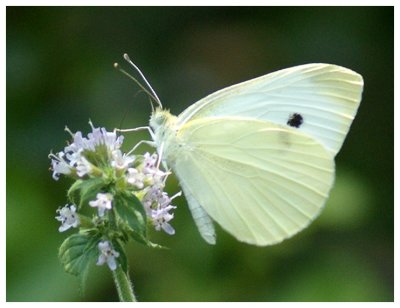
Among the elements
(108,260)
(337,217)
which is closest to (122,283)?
(108,260)

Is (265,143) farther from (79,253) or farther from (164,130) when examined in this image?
(79,253)

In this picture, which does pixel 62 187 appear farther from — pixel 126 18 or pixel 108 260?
pixel 108 260

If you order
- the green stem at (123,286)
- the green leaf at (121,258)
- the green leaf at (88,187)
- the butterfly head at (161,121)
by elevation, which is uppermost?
the butterfly head at (161,121)

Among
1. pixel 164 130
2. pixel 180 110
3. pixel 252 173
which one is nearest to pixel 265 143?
pixel 252 173

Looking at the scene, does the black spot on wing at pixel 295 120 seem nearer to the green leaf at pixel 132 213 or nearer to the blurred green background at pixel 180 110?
the green leaf at pixel 132 213

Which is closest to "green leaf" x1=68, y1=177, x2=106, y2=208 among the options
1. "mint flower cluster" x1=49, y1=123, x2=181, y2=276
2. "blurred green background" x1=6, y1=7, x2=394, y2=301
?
"mint flower cluster" x1=49, y1=123, x2=181, y2=276

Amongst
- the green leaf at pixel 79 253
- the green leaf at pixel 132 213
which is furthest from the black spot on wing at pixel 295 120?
the green leaf at pixel 79 253
